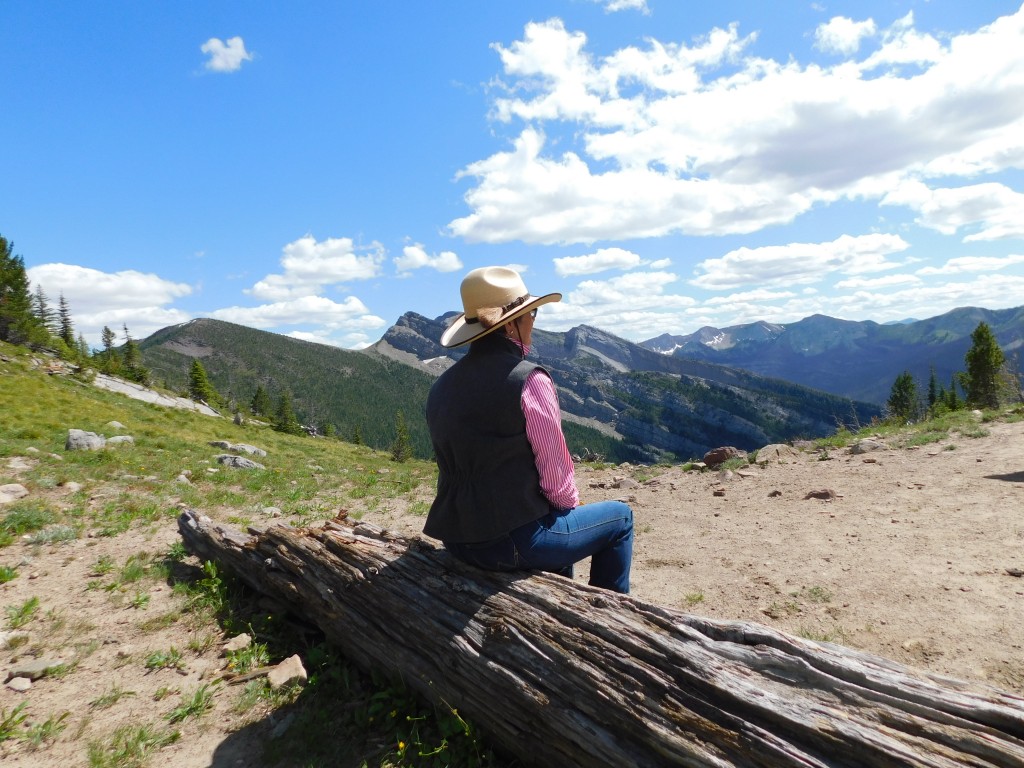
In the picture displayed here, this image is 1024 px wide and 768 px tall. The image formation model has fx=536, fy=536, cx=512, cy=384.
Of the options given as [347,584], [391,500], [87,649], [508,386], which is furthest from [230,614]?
[391,500]

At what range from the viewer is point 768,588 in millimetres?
6340

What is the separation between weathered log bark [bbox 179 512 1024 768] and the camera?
2574 mm

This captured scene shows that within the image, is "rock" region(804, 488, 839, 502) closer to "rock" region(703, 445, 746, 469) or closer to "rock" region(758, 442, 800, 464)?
"rock" region(758, 442, 800, 464)

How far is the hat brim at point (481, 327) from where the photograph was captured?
4227 millimetres

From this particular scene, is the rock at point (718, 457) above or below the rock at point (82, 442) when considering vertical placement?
below

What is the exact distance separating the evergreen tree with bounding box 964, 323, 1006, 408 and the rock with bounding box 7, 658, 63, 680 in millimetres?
77151

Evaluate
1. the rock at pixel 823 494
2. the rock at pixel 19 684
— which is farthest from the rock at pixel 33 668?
the rock at pixel 823 494

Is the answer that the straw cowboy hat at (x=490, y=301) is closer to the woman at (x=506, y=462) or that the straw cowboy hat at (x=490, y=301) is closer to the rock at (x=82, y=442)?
the woman at (x=506, y=462)

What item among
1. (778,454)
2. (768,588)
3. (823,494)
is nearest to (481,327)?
(768,588)

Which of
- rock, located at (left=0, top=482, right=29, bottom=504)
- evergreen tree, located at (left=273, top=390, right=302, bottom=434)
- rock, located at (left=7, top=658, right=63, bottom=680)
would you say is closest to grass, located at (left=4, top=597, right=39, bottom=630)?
rock, located at (left=7, top=658, right=63, bottom=680)

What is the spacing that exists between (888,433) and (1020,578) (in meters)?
12.2

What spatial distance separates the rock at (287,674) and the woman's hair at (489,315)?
11.3 ft

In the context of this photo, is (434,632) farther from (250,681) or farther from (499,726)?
(250,681)

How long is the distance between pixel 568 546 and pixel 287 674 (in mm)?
2751
